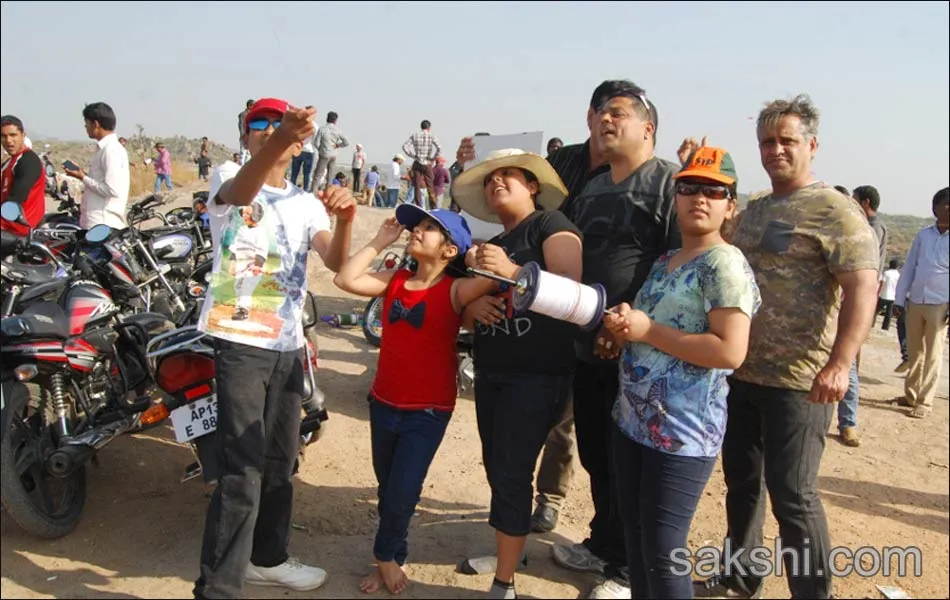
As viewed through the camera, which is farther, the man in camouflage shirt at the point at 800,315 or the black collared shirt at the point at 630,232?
the black collared shirt at the point at 630,232

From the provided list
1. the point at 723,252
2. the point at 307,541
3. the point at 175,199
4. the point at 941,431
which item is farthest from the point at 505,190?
the point at 175,199

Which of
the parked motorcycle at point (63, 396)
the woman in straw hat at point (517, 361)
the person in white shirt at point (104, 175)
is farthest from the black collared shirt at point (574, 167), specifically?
the person in white shirt at point (104, 175)

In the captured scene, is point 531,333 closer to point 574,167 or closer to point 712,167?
point 712,167

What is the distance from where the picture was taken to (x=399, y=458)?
314cm

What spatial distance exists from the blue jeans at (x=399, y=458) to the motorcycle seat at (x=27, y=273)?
208 cm

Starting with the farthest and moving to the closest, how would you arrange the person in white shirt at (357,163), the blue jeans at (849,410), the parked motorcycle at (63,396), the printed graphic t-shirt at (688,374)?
the person in white shirt at (357,163), the blue jeans at (849,410), the parked motorcycle at (63,396), the printed graphic t-shirt at (688,374)

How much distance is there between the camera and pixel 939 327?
734 centimetres

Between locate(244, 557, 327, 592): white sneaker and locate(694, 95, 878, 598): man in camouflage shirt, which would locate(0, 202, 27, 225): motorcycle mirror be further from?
locate(694, 95, 878, 598): man in camouflage shirt

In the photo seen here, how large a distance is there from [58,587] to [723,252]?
285cm

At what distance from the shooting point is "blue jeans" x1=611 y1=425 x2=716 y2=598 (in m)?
2.54

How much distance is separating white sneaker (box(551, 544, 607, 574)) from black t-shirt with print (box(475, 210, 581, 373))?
1.06 meters

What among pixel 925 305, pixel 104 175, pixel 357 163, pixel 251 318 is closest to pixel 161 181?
pixel 357 163

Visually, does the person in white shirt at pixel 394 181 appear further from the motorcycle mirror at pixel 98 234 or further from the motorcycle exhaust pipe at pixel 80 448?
the motorcycle exhaust pipe at pixel 80 448

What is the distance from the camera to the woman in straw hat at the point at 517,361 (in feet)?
9.96
